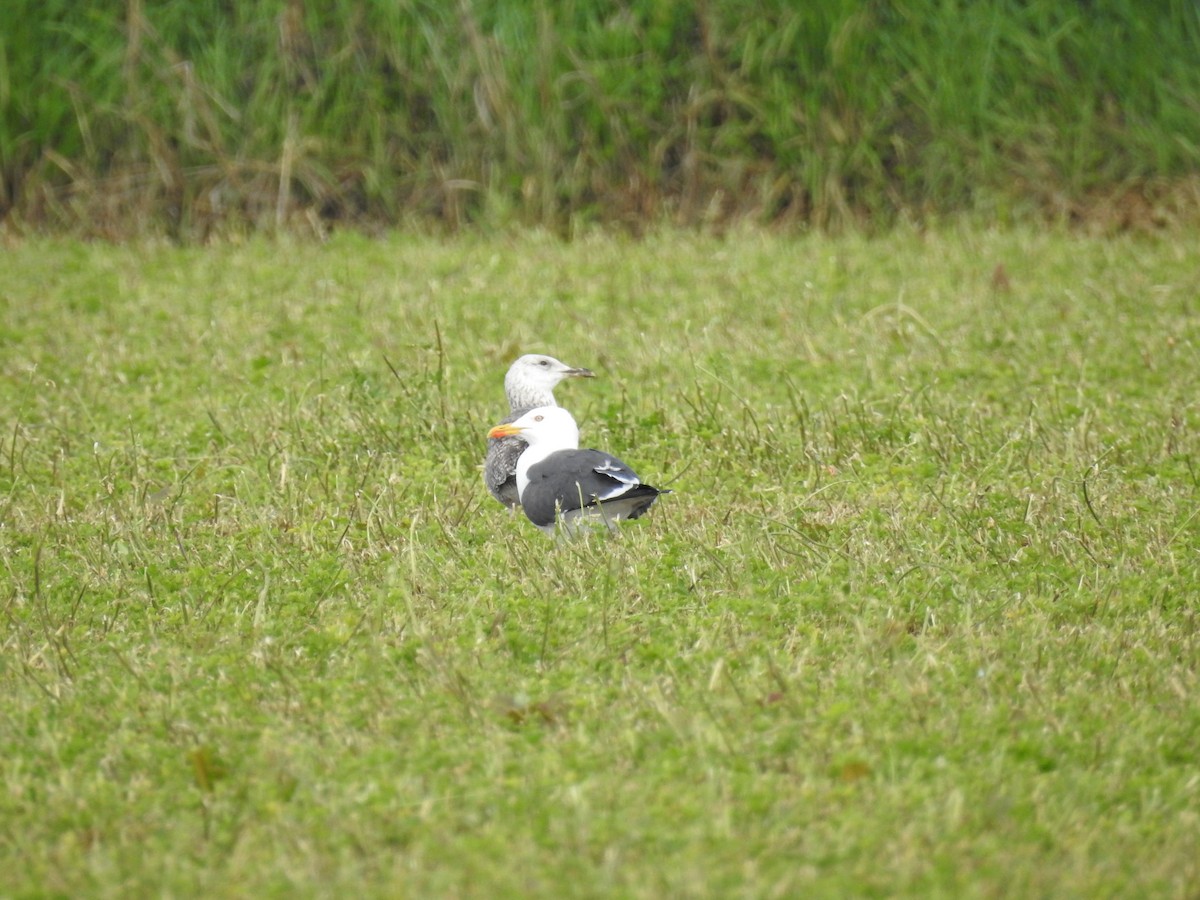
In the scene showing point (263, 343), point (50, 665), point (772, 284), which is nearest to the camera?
point (50, 665)

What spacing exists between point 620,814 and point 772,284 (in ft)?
19.1

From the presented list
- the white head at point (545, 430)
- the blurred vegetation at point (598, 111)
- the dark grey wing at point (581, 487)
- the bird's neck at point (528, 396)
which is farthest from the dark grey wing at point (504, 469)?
the blurred vegetation at point (598, 111)

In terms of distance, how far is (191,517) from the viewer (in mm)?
5438

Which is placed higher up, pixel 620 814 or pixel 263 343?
pixel 620 814

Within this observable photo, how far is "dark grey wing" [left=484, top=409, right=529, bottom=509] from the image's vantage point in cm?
523

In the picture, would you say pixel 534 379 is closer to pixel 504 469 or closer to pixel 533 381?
pixel 533 381

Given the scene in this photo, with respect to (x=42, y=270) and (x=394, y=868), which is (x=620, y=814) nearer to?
(x=394, y=868)

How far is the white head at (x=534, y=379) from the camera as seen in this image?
6.00 metres

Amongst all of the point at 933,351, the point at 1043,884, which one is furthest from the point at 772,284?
the point at 1043,884

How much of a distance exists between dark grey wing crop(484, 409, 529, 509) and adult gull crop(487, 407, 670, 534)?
0.35 ft

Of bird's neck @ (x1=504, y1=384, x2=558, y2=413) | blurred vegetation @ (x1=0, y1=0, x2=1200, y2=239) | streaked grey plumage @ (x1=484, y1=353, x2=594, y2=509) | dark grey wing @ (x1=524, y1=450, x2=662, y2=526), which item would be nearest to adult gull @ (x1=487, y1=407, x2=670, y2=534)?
dark grey wing @ (x1=524, y1=450, x2=662, y2=526)

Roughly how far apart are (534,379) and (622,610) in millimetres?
1892

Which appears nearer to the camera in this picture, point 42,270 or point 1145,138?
point 42,270

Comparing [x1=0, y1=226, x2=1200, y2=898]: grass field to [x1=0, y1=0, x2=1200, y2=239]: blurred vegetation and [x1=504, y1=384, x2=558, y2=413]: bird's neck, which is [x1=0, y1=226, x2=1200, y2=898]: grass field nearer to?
[x1=504, y1=384, x2=558, y2=413]: bird's neck
